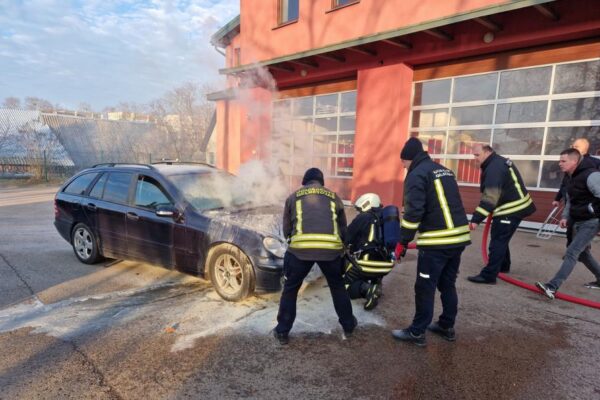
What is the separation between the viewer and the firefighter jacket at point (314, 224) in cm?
297

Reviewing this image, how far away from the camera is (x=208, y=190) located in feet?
15.6

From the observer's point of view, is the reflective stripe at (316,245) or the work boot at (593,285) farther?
the work boot at (593,285)

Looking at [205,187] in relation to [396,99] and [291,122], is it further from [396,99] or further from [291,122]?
[291,122]

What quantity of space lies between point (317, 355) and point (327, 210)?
1.19 metres

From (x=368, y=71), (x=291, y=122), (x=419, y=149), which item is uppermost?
(x=368, y=71)

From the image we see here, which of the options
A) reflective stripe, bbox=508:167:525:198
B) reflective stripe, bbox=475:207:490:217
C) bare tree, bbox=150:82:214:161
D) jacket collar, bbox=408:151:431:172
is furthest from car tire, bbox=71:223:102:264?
bare tree, bbox=150:82:214:161

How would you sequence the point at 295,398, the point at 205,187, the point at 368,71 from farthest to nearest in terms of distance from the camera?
the point at 368,71
the point at 205,187
the point at 295,398

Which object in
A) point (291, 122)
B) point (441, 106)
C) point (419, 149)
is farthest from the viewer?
point (291, 122)

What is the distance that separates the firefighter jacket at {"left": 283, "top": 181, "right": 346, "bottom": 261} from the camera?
2969 mm

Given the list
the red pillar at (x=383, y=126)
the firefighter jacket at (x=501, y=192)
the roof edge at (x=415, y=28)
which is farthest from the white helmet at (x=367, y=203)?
the red pillar at (x=383, y=126)

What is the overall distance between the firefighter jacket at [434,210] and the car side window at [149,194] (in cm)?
290

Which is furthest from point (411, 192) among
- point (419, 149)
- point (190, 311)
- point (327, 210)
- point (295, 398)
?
point (190, 311)

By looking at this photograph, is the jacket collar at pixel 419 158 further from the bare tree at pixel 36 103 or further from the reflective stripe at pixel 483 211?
the bare tree at pixel 36 103

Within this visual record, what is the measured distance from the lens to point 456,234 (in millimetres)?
2939
